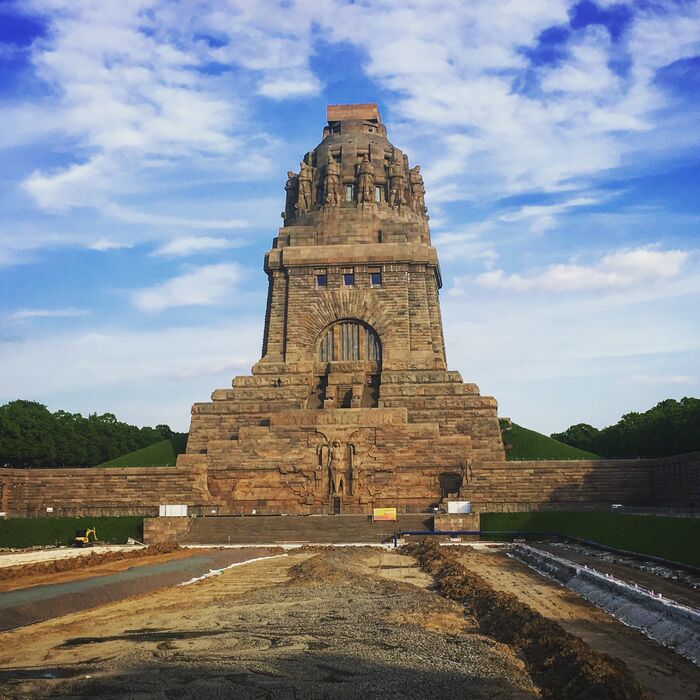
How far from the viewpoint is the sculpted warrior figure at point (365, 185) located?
206 feet

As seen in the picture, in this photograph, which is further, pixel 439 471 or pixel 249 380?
pixel 249 380

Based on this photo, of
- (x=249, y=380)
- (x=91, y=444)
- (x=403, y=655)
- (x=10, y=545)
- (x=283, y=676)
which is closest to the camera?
Answer: (x=283, y=676)

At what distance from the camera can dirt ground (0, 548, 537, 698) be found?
10.2 meters

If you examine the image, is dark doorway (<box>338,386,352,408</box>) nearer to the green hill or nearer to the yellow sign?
the green hill

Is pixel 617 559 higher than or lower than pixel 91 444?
lower

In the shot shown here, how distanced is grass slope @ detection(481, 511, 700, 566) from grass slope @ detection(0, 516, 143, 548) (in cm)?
1790

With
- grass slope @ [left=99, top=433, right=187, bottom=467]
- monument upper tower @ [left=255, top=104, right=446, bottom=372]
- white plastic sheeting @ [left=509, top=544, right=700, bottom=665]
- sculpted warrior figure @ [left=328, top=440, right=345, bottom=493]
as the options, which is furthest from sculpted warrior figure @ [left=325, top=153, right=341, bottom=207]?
white plastic sheeting @ [left=509, top=544, right=700, bottom=665]

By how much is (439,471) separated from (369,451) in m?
4.10

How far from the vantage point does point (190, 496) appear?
4694cm

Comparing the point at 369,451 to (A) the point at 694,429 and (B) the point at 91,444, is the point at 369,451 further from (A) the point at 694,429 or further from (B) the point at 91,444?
(B) the point at 91,444

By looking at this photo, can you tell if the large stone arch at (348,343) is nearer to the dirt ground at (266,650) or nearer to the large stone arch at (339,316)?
the large stone arch at (339,316)

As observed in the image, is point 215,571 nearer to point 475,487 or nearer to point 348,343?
point 475,487

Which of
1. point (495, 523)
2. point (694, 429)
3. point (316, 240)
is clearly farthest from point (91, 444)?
point (694, 429)

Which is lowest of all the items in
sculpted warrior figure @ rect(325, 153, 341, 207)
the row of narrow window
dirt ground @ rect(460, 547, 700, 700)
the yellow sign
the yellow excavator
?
dirt ground @ rect(460, 547, 700, 700)
